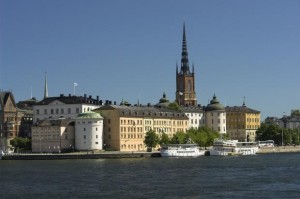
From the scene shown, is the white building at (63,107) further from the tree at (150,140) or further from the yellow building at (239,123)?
the yellow building at (239,123)

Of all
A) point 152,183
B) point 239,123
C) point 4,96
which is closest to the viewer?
point 152,183

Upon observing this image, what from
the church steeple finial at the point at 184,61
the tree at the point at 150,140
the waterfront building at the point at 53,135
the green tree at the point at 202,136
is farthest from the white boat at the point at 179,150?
the church steeple finial at the point at 184,61

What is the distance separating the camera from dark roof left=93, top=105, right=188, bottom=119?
100812 mm

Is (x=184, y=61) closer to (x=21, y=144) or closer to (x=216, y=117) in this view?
(x=216, y=117)

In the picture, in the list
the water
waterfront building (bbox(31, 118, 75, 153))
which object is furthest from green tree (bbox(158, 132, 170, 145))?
the water

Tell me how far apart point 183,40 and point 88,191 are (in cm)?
11592

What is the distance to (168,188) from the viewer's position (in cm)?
4306

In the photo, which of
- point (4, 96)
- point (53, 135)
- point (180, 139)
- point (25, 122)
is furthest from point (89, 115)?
point (4, 96)

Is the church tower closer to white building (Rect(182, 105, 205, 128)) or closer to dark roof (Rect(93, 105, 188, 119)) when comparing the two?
white building (Rect(182, 105, 205, 128))

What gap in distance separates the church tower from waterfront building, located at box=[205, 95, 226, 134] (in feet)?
48.6

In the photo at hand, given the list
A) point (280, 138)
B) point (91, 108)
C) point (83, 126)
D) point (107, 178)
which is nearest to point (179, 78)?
point (280, 138)

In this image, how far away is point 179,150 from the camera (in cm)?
9288

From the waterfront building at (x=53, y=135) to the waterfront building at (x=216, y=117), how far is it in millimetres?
41523

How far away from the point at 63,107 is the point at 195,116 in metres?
34.5
